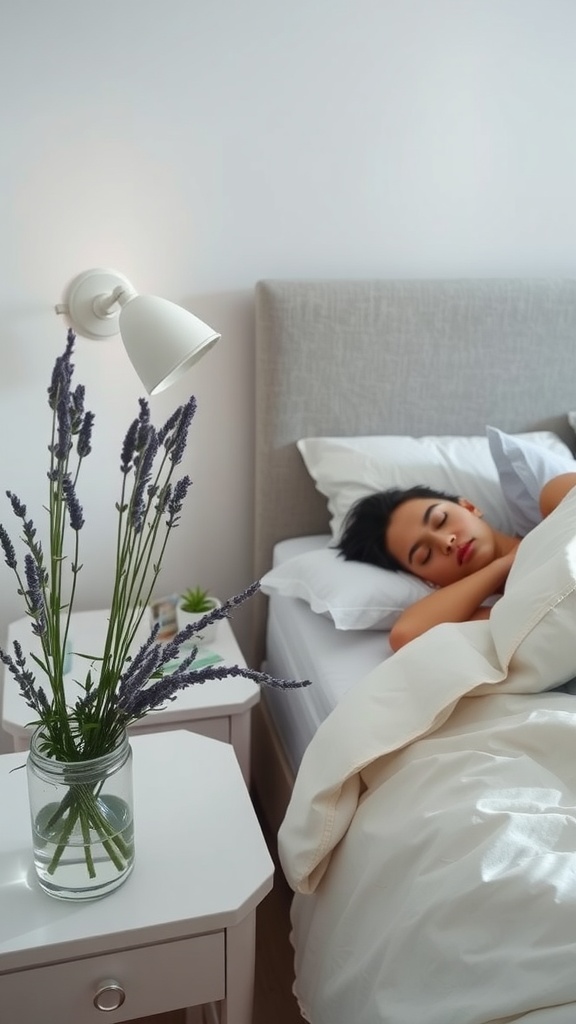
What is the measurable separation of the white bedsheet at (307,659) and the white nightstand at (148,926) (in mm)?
347

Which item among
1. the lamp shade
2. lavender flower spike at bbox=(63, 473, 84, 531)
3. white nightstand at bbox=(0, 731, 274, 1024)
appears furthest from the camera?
the lamp shade

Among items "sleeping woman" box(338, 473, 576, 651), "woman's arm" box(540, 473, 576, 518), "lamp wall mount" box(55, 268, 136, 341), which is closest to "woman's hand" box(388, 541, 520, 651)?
"sleeping woman" box(338, 473, 576, 651)

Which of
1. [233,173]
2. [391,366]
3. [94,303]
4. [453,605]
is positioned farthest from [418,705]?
[233,173]

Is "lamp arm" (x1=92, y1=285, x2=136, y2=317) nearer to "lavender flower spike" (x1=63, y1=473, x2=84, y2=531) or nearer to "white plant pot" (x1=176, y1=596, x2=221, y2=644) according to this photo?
"white plant pot" (x1=176, y1=596, x2=221, y2=644)

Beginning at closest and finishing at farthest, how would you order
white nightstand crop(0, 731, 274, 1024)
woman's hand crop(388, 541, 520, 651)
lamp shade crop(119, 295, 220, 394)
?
1. white nightstand crop(0, 731, 274, 1024)
2. lamp shade crop(119, 295, 220, 394)
3. woman's hand crop(388, 541, 520, 651)

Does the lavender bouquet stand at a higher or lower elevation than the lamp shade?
lower

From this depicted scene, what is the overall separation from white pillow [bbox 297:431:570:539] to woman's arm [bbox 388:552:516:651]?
260 mm

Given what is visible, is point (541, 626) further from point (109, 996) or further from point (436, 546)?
point (109, 996)

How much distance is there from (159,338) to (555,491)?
0.76 metres

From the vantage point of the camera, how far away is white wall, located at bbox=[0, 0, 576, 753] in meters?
1.66

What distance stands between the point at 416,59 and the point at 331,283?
0.52 m

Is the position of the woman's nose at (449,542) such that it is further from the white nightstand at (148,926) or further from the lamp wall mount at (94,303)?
the lamp wall mount at (94,303)

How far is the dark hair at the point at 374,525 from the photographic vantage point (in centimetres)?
166

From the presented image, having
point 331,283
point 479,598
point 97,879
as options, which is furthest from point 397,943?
point 331,283
